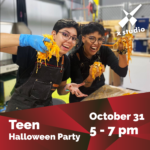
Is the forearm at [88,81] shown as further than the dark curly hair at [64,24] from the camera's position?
Yes

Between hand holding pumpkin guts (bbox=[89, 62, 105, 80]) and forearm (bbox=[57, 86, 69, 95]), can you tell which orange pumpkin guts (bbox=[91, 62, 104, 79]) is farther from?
forearm (bbox=[57, 86, 69, 95])

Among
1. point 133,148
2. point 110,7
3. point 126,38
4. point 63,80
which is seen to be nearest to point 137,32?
point 126,38

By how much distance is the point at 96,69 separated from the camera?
0.78 metres

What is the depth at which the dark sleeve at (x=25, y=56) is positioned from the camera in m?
Answer: 0.62

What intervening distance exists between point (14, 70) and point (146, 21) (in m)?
0.70

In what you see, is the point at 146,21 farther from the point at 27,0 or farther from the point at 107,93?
the point at 27,0

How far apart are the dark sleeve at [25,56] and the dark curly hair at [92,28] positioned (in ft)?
0.88

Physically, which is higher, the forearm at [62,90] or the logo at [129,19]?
the logo at [129,19]

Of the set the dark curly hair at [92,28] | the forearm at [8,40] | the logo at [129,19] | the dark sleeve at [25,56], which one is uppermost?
the logo at [129,19]

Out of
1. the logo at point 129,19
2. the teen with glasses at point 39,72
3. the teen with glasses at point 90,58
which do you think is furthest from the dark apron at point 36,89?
the logo at point 129,19

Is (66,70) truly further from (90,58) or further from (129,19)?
(129,19)

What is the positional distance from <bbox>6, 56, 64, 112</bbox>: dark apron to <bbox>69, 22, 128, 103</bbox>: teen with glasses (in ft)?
0.35

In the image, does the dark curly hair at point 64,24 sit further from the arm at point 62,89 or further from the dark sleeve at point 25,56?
the arm at point 62,89

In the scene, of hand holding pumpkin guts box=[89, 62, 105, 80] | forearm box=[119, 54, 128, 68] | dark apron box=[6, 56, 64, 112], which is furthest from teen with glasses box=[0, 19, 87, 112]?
forearm box=[119, 54, 128, 68]
